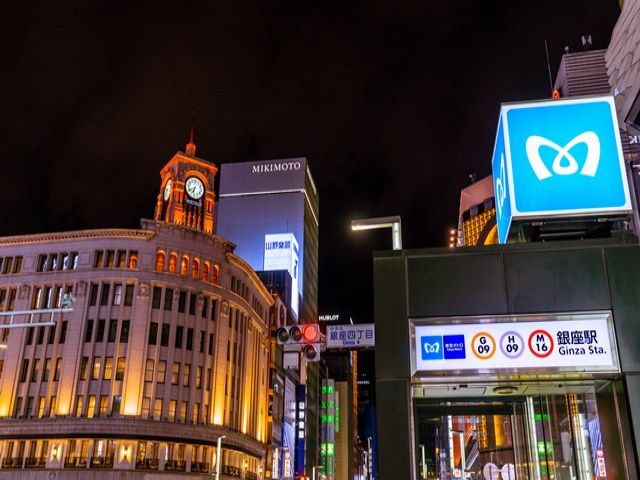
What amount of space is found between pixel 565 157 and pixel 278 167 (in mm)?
158829

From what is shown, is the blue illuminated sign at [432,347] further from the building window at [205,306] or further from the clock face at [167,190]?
the clock face at [167,190]

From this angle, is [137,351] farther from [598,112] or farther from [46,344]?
[598,112]

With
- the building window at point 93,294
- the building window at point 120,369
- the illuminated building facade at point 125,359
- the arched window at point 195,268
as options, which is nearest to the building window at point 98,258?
the illuminated building facade at point 125,359

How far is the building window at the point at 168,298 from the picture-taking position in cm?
7625

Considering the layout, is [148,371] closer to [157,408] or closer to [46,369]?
[157,408]

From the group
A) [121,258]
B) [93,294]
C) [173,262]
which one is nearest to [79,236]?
[121,258]

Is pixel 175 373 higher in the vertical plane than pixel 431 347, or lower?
higher

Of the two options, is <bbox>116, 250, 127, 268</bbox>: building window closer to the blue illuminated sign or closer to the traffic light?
the traffic light

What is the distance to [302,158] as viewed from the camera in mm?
165625

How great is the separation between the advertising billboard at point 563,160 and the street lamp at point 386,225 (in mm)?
1906

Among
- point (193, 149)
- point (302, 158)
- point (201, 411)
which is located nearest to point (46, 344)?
point (201, 411)

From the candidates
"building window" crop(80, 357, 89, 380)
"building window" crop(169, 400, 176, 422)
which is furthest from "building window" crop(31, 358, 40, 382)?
"building window" crop(169, 400, 176, 422)

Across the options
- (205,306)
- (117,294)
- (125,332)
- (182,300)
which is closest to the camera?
(125,332)

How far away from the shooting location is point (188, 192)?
116m
